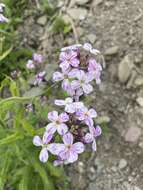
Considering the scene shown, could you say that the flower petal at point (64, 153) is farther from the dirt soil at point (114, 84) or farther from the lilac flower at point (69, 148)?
the dirt soil at point (114, 84)

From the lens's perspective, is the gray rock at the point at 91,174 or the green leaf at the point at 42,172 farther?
the gray rock at the point at 91,174

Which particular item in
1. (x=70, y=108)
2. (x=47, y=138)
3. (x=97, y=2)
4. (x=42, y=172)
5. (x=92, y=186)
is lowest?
(x=92, y=186)

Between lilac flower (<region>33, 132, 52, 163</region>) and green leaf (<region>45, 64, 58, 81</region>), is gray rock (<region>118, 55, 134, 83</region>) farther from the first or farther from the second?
lilac flower (<region>33, 132, 52, 163</region>)

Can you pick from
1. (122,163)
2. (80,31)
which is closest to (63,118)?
(122,163)

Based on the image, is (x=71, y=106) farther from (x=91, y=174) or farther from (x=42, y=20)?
(x=42, y=20)

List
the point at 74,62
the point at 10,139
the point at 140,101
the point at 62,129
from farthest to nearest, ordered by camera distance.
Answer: the point at 140,101
the point at 10,139
the point at 74,62
the point at 62,129

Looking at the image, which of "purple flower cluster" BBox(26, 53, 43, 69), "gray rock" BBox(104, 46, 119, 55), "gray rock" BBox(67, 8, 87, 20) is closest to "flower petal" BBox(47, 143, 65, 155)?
"purple flower cluster" BBox(26, 53, 43, 69)

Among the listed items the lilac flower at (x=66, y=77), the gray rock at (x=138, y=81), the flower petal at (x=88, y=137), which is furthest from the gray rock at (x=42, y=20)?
the flower petal at (x=88, y=137)
